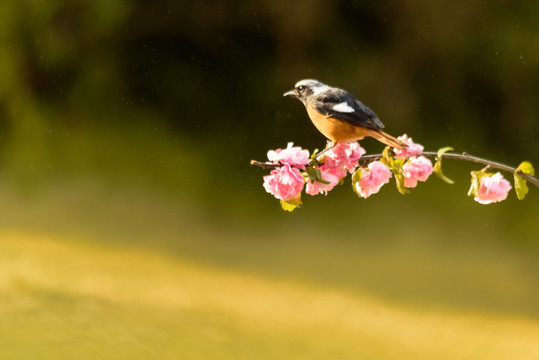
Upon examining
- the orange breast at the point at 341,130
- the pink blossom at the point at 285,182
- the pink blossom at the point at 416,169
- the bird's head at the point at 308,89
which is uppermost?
the bird's head at the point at 308,89

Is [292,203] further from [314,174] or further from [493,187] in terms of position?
[493,187]

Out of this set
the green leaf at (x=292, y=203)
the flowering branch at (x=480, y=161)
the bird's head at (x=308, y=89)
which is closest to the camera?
the flowering branch at (x=480, y=161)

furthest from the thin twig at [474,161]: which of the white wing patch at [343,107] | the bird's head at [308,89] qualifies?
the bird's head at [308,89]

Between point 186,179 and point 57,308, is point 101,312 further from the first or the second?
point 186,179

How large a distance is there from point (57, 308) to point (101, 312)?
0.16 metres

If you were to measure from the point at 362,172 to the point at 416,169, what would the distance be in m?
0.10

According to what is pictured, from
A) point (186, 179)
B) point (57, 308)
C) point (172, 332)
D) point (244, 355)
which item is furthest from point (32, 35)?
point (244, 355)

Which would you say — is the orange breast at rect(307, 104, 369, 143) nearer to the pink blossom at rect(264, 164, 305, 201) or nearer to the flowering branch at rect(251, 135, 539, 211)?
the flowering branch at rect(251, 135, 539, 211)

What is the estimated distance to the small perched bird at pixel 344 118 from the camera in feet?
5.05

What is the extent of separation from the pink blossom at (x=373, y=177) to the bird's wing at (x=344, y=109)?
0.08 m

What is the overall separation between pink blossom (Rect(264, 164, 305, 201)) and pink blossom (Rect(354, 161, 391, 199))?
0.41 ft

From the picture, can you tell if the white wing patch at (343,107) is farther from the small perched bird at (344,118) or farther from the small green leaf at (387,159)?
the small green leaf at (387,159)

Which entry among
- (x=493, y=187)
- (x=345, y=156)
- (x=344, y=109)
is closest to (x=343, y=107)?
(x=344, y=109)

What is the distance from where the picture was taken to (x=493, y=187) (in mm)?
1486
